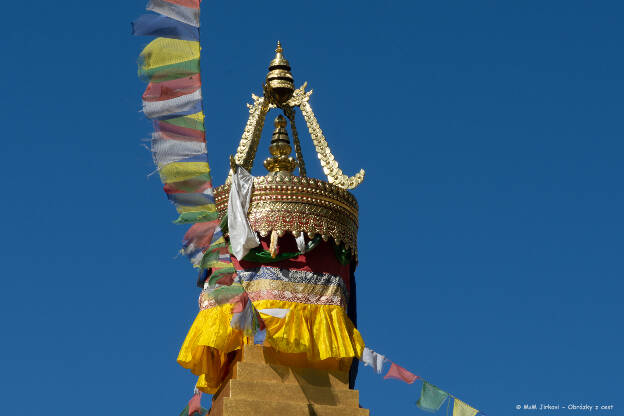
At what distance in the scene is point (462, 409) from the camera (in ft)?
71.2

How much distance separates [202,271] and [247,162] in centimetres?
198

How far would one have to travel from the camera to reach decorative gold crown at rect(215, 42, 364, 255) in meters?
21.5

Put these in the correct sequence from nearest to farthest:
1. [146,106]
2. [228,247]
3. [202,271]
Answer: [146,106], [228,247], [202,271]

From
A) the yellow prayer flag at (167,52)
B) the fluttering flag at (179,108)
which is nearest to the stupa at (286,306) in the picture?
the fluttering flag at (179,108)

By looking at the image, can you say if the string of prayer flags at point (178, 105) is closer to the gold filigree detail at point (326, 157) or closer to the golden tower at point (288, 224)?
the golden tower at point (288, 224)

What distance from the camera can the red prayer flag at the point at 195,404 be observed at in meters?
22.5

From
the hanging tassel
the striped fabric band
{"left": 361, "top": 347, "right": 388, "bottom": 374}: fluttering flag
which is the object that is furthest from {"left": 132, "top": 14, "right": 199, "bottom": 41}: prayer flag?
{"left": 361, "top": 347, "right": 388, "bottom": 374}: fluttering flag

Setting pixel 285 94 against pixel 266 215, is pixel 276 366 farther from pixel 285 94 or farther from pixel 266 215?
pixel 285 94

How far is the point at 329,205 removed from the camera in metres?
21.9

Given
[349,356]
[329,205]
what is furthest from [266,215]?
[349,356]

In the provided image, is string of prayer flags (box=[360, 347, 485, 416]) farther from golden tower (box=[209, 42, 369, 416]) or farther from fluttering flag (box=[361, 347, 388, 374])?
golden tower (box=[209, 42, 369, 416])

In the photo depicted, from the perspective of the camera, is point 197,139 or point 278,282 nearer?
point 197,139

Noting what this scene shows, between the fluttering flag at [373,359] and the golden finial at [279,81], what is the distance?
4198 mm

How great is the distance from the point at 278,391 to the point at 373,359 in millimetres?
1788
